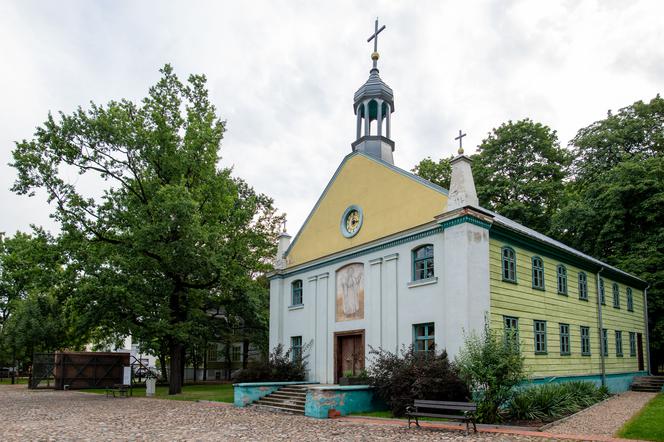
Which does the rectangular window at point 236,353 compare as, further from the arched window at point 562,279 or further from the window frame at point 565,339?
the arched window at point 562,279

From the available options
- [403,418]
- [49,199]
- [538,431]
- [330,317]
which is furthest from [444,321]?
[49,199]

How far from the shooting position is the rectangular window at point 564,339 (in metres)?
19.8

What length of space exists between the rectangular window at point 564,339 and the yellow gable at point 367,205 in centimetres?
736

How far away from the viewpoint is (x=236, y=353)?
43.8m

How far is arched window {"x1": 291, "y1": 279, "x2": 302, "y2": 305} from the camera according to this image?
24.3 m

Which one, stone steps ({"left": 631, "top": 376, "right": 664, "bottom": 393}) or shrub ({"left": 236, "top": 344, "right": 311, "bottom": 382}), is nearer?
shrub ({"left": 236, "top": 344, "right": 311, "bottom": 382})

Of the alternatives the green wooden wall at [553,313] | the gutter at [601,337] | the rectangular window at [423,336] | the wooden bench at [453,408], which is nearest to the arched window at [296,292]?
the rectangular window at [423,336]

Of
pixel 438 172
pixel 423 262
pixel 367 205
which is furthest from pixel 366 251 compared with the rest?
pixel 438 172

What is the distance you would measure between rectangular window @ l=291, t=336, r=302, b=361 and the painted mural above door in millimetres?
3114

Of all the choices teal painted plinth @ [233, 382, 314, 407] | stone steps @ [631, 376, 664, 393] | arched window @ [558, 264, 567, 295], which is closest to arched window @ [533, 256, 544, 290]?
arched window @ [558, 264, 567, 295]

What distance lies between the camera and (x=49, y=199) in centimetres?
2302

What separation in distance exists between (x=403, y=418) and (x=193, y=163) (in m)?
14.8

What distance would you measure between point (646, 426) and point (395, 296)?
8138mm

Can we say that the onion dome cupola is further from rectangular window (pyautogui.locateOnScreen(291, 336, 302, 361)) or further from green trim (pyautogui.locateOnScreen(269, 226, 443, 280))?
rectangular window (pyautogui.locateOnScreen(291, 336, 302, 361))
